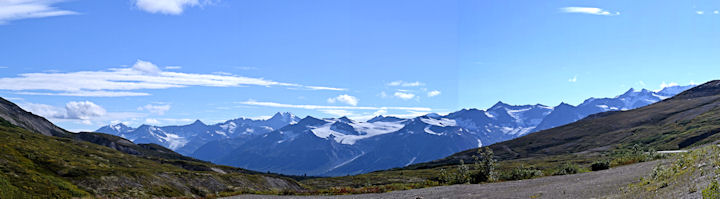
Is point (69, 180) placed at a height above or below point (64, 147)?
below

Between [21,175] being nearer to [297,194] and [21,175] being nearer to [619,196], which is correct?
[297,194]

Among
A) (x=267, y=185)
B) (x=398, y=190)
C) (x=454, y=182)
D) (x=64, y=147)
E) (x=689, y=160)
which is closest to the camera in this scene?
(x=689, y=160)

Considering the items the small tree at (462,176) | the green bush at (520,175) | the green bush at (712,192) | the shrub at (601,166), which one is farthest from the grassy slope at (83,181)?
the shrub at (601,166)

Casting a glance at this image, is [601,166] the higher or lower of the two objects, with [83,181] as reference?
higher

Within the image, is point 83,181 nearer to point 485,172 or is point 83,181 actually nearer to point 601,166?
point 485,172

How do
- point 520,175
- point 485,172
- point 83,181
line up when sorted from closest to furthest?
point 520,175, point 485,172, point 83,181

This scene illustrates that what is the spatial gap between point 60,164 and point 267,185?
38.8 m

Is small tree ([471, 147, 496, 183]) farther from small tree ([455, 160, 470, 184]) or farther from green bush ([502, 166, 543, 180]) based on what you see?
green bush ([502, 166, 543, 180])

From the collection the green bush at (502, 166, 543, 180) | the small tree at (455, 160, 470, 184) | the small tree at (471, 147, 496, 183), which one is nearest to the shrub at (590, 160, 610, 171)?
the green bush at (502, 166, 543, 180)

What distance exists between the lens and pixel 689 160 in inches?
1005

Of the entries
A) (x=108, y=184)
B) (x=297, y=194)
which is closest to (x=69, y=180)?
(x=108, y=184)

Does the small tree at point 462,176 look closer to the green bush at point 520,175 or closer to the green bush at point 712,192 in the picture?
the green bush at point 520,175

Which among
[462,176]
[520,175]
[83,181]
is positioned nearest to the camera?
[520,175]

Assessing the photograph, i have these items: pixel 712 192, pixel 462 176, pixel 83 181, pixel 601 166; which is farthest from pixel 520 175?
pixel 83 181
